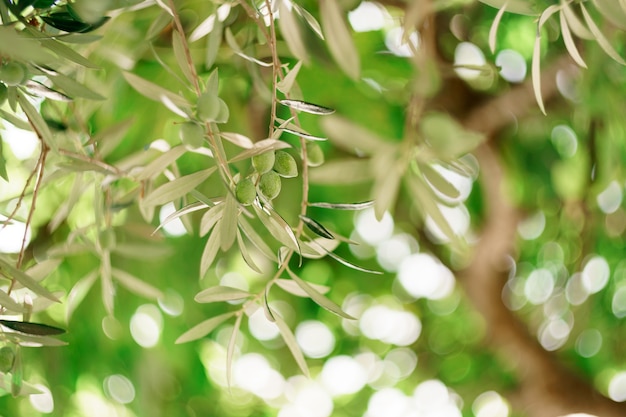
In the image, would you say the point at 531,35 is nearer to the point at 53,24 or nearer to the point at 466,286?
the point at 466,286

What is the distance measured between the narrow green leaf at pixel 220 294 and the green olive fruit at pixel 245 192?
85 millimetres

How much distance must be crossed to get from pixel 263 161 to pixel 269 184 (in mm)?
14

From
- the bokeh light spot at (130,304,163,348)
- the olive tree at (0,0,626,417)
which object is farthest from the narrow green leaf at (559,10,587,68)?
the bokeh light spot at (130,304,163,348)

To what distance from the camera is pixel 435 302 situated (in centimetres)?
147

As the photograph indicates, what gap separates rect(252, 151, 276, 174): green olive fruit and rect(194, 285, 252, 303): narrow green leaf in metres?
0.09

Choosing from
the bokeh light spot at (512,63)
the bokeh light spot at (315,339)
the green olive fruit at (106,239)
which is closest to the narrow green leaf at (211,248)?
the green olive fruit at (106,239)

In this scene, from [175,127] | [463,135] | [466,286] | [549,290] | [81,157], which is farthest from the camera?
[549,290]

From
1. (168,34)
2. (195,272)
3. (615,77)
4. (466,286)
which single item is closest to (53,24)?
(168,34)

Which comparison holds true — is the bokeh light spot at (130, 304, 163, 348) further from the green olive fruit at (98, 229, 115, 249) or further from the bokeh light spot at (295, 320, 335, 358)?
the green olive fruit at (98, 229, 115, 249)

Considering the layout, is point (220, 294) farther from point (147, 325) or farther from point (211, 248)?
point (147, 325)

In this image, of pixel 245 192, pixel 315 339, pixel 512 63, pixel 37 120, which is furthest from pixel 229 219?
pixel 315 339

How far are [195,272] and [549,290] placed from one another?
2.47 feet

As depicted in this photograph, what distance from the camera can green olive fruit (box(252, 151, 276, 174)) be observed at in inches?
11.0

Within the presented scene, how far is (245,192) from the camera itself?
0.91ft
